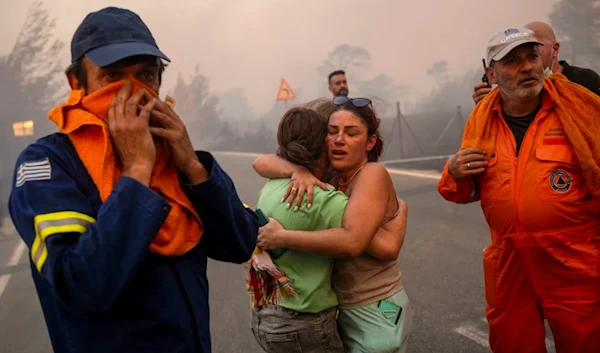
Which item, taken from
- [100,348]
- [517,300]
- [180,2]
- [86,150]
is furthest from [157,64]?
[180,2]

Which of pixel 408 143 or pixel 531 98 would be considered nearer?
pixel 531 98

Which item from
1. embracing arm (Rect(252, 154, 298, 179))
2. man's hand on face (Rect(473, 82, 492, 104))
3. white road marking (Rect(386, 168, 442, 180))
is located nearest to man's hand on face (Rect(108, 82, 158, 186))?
embracing arm (Rect(252, 154, 298, 179))

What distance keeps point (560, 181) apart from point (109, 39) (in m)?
1.79

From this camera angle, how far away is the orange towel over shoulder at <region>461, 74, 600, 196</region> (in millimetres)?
2113

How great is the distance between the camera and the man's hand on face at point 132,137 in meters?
1.20

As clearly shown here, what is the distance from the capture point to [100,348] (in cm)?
123

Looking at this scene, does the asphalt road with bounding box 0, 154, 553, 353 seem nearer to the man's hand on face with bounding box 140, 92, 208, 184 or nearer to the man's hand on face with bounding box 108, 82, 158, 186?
the man's hand on face with bounding box 140, 92, 208, 184

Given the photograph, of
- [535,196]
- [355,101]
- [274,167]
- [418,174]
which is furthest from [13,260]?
[418,174]

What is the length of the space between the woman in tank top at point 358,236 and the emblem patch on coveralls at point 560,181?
608mm

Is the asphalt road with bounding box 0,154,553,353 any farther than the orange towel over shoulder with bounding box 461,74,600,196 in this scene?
Yes

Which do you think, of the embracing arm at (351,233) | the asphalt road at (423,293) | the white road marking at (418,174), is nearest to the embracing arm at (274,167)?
the embracing arm at (351,233)

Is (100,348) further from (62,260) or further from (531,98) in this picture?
(531,98)

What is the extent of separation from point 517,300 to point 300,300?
39.2 inches

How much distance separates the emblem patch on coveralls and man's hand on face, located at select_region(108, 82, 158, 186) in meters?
1.66
